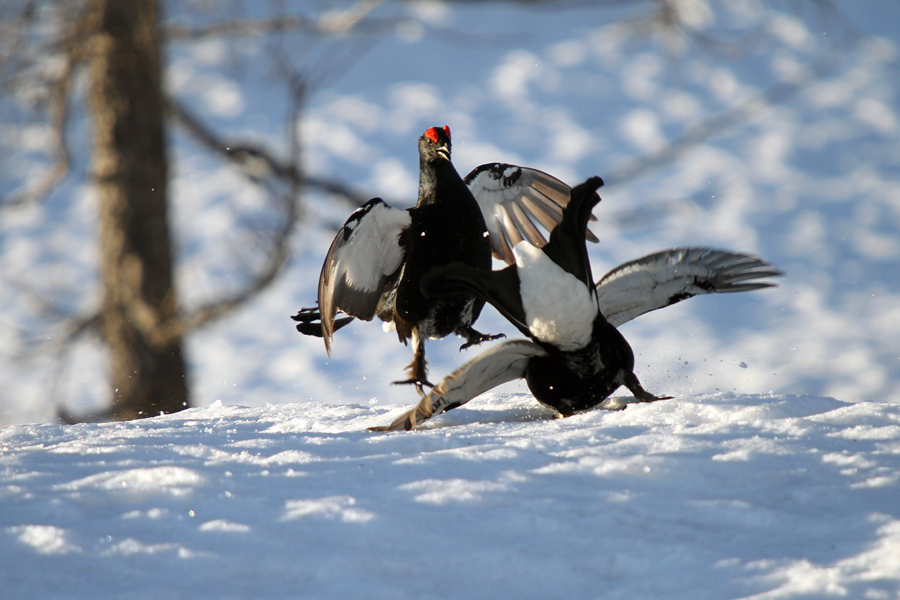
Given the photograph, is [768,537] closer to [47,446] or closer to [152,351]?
[47,446]

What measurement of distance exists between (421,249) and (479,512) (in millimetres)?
1931

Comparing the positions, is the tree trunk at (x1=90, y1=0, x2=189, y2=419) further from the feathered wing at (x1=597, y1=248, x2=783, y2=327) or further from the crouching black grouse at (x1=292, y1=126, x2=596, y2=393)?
the feathered wing at (x1=597, y1=248, x2=783, y2=327)

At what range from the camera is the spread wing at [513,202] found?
383 cm

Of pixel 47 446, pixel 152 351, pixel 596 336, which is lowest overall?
pixel 47 446

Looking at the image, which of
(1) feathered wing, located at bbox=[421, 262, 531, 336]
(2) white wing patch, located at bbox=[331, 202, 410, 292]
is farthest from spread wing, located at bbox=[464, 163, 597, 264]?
(1) feathered wing, located at bbox=[421, 262, 531, 336]

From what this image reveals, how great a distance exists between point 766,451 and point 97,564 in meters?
1.77

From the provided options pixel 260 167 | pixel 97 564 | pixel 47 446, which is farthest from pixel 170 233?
pixel 97 564

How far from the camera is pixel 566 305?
8.57 feet

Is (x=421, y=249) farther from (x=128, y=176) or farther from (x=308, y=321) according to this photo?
(x=128, y=176)

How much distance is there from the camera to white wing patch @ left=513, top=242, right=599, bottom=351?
2617 mm

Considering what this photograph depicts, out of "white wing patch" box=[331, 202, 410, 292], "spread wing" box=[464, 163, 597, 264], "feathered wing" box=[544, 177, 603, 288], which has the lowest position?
"feathered wing" box=[544, 177, 603, 288]

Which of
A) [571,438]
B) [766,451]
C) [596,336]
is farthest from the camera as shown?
[596,336]

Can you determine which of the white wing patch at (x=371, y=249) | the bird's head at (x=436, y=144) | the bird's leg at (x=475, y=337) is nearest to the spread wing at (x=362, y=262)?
the white wing patch at (x=371, y=249)

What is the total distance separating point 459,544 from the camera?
1.59 metres
